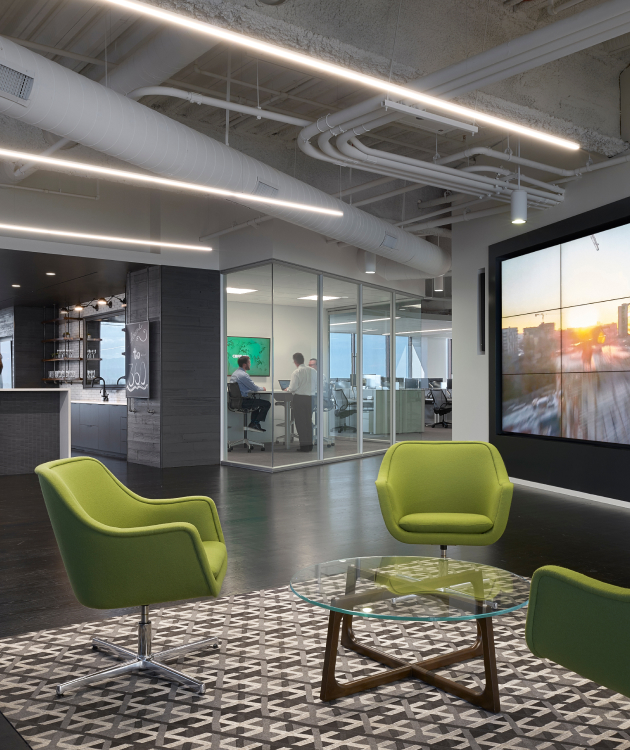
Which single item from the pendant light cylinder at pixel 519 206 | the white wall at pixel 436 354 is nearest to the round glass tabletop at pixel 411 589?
the pendant light cylinder at pixel 519 206

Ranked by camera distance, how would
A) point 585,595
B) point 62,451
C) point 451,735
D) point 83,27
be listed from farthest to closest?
1. point 62,451
2. point 83,27
3. point 451,735
4. point 585,595

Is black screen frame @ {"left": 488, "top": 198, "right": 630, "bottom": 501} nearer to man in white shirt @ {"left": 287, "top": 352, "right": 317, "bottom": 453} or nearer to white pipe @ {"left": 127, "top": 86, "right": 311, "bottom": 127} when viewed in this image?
man in white shirt @ {"left": 287, "top": 352, "right": 317, "bottom": 453}

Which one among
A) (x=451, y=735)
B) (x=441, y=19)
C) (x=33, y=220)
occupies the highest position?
(x=441, y=19)

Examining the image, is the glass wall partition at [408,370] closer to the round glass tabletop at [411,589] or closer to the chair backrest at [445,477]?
the chair backrest at [445,477]

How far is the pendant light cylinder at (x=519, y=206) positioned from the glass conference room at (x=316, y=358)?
3.64m

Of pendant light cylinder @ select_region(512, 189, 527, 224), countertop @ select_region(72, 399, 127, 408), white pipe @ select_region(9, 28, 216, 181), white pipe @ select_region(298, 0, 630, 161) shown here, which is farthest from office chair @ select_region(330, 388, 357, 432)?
white pipe @ select_region(298, 0, 630, 161)

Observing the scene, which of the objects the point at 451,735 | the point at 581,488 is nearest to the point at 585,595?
the point at 451,735

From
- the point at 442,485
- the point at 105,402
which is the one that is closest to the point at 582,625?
the point at 442,485

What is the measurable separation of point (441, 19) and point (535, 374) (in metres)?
4.19

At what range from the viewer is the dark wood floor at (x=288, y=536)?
13.8 feet

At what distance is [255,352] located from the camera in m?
9.77

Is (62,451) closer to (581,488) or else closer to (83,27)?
(83,27)

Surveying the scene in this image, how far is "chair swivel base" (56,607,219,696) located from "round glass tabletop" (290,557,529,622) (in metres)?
0.59

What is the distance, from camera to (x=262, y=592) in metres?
4.12
